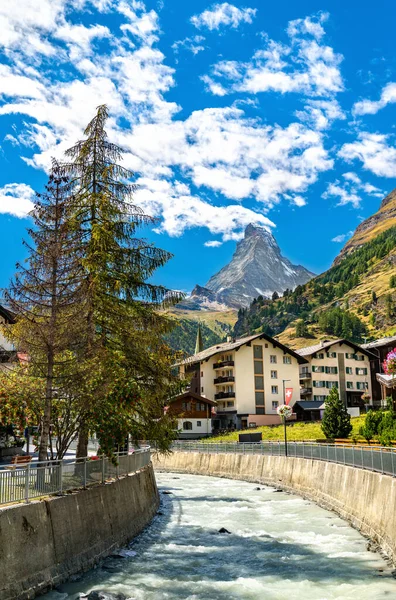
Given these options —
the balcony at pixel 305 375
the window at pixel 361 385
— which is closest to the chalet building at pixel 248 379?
the balcony at pixel 305 375

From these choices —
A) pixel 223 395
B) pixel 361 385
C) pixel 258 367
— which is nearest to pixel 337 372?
pixel 361 385

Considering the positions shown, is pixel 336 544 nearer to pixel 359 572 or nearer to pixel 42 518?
pixel 359 572

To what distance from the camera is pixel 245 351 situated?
307ft

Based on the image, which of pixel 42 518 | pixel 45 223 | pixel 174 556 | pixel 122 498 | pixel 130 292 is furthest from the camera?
pixel 130 292

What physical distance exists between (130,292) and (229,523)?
39.9 ft

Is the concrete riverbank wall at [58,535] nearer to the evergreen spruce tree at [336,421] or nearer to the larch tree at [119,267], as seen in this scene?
the larch tree at [119,267]

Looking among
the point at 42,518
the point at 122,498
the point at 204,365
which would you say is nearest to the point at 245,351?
the point at 204,365

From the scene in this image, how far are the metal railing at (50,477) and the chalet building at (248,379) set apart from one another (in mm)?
68220

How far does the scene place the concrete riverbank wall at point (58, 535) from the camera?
13453mm

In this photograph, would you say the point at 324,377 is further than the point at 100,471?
Yes

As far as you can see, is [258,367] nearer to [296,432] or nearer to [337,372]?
[337,372]

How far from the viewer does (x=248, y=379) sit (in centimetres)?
9306

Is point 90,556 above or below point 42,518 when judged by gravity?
below

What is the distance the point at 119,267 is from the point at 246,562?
13934mm
